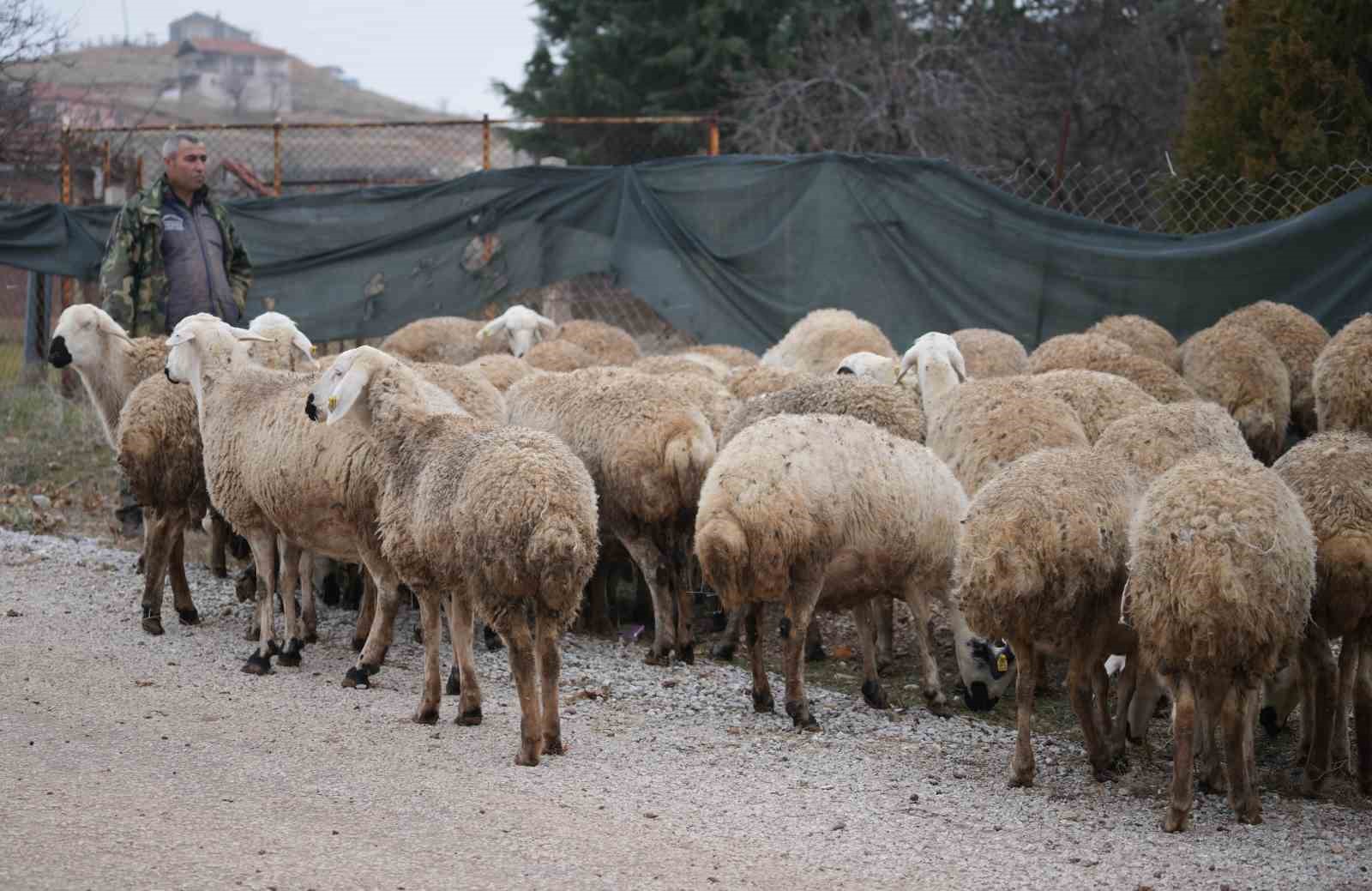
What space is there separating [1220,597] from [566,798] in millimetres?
2241

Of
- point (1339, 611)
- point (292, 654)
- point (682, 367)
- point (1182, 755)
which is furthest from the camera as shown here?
point (682, 367)

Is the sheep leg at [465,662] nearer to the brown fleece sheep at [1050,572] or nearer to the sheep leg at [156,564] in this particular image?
the brown fleece sheep at [1050,572]

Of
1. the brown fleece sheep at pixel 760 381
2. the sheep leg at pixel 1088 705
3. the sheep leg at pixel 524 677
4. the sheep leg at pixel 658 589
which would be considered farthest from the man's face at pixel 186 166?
the sheep leg at pixel 1088 705

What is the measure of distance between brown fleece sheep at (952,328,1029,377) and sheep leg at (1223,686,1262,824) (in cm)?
449

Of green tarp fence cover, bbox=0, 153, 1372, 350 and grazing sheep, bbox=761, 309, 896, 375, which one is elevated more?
green tarp fence cover, bbox=0, 153, 1372, 350

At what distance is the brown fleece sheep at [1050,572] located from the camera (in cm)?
533

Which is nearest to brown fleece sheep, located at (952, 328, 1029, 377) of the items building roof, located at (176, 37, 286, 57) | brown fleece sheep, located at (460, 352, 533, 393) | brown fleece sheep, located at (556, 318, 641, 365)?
brown fleece sheep, located at (556, 318, 641, 365)

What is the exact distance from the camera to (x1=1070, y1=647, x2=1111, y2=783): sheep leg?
552 centimetres

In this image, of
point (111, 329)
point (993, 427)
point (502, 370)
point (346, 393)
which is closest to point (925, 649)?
point (993, 427)

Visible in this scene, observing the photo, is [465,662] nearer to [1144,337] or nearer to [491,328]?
[1144,337]

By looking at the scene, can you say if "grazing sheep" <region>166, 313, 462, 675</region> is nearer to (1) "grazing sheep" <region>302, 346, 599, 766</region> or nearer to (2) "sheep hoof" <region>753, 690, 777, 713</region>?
(1) "grazing sheep" <region>302, 346, 599, 766</region>

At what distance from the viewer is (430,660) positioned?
20.1 feet

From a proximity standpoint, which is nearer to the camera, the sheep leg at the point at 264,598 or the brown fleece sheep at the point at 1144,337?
the sheep leg at the point at 264,598

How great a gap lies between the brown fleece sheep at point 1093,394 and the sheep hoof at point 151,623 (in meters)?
4.54
